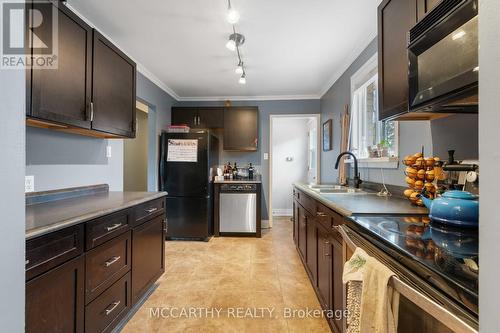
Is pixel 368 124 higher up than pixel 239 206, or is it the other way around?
pixel 368 124

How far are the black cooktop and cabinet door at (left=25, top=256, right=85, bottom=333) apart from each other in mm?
1405

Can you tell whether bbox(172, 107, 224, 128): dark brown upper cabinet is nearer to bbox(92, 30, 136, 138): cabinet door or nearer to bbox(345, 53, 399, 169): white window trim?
bbox(92, 30, 136, 138): cabinet door

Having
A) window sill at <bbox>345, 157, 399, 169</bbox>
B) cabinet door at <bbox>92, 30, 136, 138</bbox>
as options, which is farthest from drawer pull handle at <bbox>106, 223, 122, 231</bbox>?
window sill at <bbox>345, 157, 399, 169</bbox>

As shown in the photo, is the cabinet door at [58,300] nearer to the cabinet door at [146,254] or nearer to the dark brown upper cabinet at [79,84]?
the cabinet door at [146,254]

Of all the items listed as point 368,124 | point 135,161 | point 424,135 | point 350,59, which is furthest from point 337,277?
point 135,161

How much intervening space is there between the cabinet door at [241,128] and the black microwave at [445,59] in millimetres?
3073

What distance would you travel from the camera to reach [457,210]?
94 cm

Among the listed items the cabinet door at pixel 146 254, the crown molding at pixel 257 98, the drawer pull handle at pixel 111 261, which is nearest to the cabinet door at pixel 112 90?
the cabinet door at pixel 146 254

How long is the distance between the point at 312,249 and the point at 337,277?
69cm

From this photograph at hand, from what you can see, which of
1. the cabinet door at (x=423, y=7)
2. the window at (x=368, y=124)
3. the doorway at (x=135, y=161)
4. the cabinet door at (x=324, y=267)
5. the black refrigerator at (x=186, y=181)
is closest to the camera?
the cabinet door at (x=423, y=7)

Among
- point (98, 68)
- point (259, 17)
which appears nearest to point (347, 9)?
point (259, 17)

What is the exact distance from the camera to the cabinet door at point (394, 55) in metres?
1.30

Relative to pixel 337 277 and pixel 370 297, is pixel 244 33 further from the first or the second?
pixel 370 297

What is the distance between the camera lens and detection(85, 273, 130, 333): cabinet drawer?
4.38 ft
